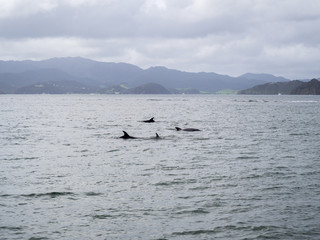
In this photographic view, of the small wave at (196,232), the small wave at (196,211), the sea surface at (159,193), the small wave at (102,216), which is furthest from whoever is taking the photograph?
the small wave at (196,211)

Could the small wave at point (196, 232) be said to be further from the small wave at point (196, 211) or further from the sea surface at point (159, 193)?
the small wave at point (196, 211)

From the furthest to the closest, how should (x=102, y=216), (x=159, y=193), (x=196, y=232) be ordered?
(x=159, y=193) → (x=102, y=216) → (x=196, y=232)

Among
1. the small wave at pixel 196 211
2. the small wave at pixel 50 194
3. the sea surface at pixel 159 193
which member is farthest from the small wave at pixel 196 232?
the small wave at pixel 50 194

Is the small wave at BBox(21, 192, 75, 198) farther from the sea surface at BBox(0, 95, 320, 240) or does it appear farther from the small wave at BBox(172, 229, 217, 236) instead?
the small wave at BBox(172, 229, 217, 236)

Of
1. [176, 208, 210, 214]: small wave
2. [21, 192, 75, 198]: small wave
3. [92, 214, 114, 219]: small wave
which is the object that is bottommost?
[176, 208, 210, 214]: small wave

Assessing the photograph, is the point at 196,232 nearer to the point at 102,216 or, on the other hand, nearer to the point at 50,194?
the point at 102,216

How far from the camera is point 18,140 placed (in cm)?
4103

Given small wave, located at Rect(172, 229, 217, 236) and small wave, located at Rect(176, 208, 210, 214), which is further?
small wave, located at Rect(176, 208, 210, 214)

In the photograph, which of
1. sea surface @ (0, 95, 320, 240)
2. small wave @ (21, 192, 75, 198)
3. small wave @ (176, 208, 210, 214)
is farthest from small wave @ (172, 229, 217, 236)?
small wave @ (21, 192, 75, 198)

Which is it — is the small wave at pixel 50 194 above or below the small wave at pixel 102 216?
above

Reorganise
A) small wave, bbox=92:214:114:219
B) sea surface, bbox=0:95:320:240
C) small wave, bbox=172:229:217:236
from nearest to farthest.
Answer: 1. small wave, bbox=172:229:217:236
2. sea surface, bbox=0:95:320:240
3. small wave, bbox=92:214:114:219

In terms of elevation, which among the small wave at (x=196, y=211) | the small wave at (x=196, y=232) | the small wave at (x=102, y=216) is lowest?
the small wave at (x=196, y=232)

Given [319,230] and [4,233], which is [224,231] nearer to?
[319,230]

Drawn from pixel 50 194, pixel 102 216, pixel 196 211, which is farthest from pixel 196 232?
pixel 50 194
